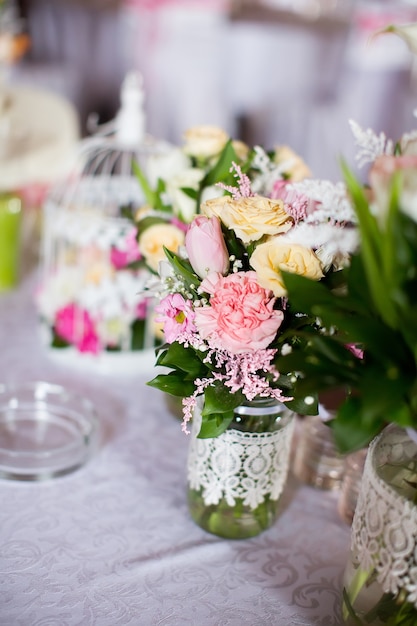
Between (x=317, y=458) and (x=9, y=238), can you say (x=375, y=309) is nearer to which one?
(x=317, y=458)

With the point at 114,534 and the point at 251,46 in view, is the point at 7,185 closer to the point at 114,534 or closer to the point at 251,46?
the point at 114,534

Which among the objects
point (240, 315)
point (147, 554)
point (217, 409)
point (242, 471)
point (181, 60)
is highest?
point (181, 60)

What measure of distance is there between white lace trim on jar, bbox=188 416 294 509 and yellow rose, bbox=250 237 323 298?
207 mm

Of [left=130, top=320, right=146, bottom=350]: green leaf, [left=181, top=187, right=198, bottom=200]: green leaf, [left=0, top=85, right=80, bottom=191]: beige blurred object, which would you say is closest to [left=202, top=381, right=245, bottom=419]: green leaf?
[left=181, top=187, right=198, bottom=200]: green leaf

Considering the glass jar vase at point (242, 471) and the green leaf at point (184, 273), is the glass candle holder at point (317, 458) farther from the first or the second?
the green leaf at point (184, 273)

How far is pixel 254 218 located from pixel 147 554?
1.36 ft

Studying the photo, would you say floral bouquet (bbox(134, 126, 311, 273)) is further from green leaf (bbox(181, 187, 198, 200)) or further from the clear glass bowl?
the clear glass bowl

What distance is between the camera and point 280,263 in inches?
26.3

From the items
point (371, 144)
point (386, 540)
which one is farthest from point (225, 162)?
point (386, 540)

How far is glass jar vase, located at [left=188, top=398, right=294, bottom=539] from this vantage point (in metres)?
0.79

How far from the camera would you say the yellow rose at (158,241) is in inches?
37.0

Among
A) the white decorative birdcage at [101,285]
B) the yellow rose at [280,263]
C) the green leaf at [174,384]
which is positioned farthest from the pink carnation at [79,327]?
the yellow rose at [280,263]

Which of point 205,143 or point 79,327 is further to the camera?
point 79,327

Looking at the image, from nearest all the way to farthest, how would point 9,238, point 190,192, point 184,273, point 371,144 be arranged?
point 371,144, point 184,273, point 190,192, point 9,238
